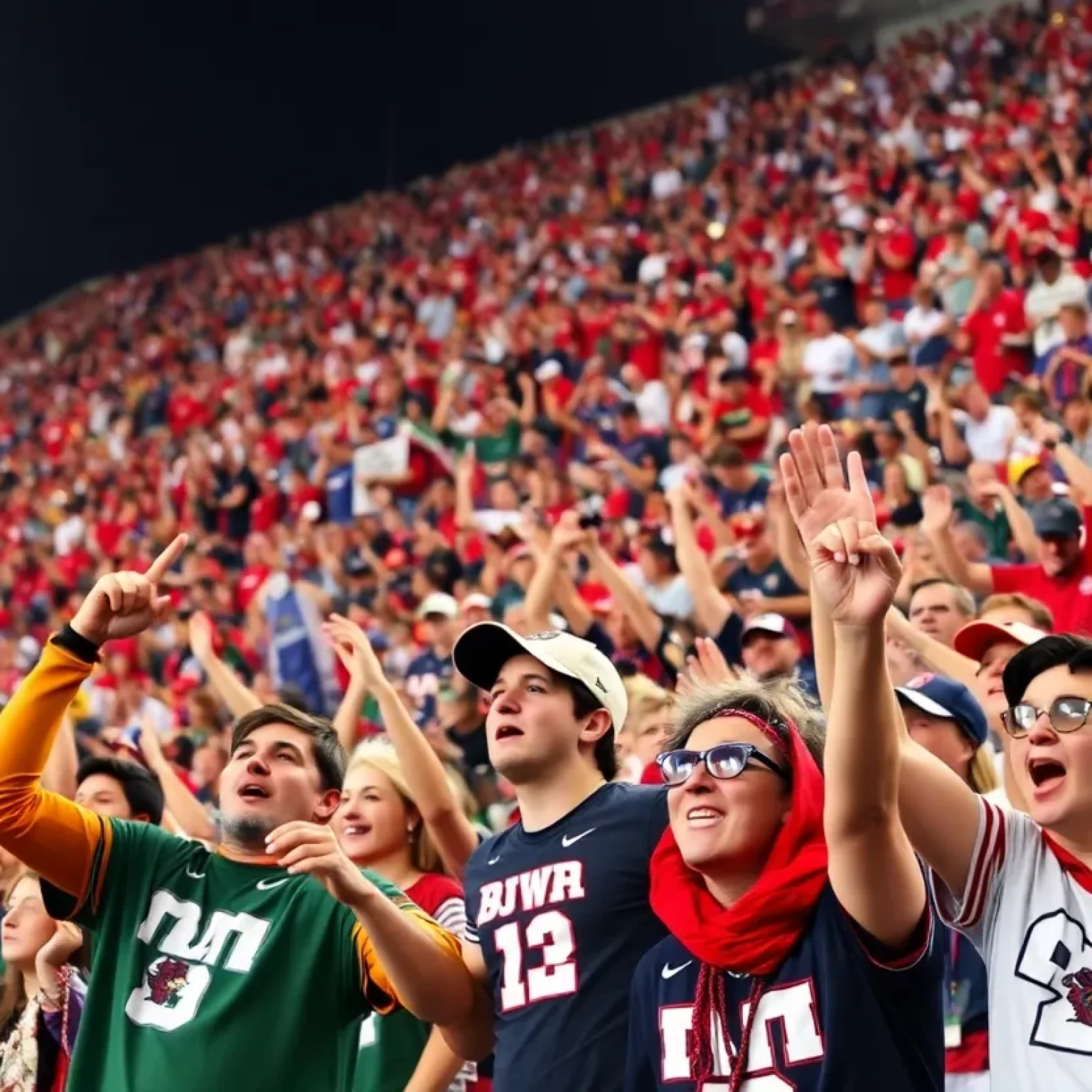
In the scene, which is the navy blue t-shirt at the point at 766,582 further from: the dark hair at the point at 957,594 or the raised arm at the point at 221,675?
the raised arm at the point at 221,675

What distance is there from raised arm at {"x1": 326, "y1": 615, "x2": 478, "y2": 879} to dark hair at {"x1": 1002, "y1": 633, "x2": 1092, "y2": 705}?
4.34 ft

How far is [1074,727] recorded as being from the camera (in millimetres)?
2395

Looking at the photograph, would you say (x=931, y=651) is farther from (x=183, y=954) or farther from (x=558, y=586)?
(x=558, y=586)

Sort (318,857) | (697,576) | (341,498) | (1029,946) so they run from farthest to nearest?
(341,498) → (697,576) → (318,857) → (1029,946)

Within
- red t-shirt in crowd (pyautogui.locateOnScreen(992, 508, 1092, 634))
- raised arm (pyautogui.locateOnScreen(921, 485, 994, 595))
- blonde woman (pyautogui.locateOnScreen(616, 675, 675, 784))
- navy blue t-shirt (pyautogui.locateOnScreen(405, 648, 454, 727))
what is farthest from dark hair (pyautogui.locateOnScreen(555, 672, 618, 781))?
navy blue t-shirt (pyautogui.locateOnScreen(405, 648, 454, 727))

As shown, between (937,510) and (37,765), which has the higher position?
(937,510)

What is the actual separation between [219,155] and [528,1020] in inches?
795

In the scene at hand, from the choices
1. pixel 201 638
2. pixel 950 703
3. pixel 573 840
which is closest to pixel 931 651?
pixel 950 703

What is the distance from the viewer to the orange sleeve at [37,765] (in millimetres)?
2986

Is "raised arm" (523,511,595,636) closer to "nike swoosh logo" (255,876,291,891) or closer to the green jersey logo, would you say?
"nike swoosh logo" (255,876,291,891)

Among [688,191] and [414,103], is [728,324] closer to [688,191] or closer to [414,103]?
[688,191]

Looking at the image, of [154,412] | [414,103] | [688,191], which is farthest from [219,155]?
[688,191]

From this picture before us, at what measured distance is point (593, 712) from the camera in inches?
127

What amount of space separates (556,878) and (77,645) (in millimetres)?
906
